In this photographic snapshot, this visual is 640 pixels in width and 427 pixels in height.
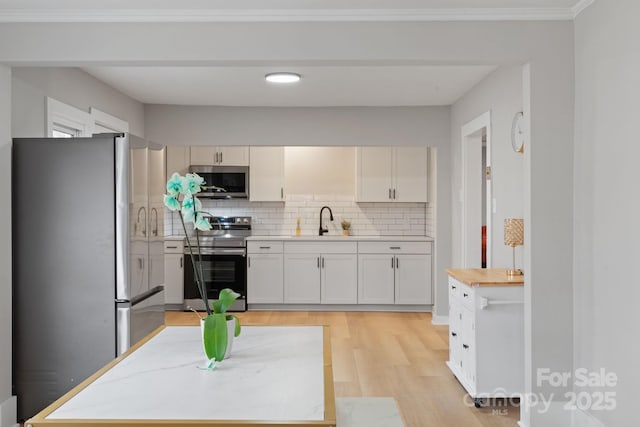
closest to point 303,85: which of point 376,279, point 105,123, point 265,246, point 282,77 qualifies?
point 282,77

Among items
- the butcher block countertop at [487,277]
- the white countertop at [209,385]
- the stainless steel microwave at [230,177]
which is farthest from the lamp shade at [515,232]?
the stainless steel microwave at [230,177]

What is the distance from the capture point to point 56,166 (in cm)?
335

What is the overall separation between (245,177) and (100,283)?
382cm

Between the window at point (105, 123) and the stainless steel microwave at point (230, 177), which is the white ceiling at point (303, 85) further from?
the stainless steel microwave at point (230, 177)

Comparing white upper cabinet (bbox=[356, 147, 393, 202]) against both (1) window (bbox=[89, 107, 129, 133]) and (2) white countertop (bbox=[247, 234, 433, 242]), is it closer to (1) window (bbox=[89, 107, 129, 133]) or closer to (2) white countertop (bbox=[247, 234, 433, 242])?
(2) white countertop (bbox=[247, 234, 433, 242])

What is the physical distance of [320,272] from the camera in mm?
6805

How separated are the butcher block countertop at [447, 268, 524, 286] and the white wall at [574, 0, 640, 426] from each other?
20.9 inches

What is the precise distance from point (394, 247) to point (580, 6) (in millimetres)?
4052

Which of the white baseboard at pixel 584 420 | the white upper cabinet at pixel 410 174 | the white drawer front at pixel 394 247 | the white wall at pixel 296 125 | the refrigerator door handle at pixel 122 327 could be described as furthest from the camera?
the white upper cabinet at pixel 410 174

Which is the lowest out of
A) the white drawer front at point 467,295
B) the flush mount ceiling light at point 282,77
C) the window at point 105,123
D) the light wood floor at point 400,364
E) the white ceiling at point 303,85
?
the light wood floor at point 400,364

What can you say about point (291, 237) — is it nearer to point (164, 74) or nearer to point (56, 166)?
point (164, 74)

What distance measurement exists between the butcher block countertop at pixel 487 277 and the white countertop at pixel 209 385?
1.68 m

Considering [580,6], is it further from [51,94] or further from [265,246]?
[265,246]

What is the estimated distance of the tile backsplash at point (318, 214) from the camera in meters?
7.34
